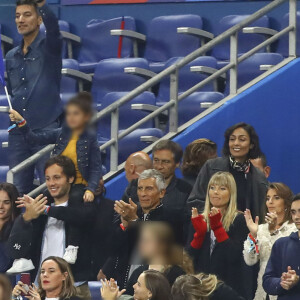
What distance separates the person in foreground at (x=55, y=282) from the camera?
29.0 ft

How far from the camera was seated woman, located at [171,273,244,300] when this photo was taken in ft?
27.6

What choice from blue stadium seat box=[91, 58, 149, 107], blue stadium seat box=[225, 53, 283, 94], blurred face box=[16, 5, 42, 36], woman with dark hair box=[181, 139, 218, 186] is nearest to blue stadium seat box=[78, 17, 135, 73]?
blue stadium seat box=[91, 58, 149, 107]

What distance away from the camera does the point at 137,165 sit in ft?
33.9

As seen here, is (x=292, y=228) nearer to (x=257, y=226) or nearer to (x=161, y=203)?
(x=257, y=226)

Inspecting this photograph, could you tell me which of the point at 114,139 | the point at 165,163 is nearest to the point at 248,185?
the point at 165,163

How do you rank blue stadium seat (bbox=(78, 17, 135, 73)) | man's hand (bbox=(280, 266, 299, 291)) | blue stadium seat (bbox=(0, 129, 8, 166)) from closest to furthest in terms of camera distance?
man's hand (bbox=(280, 266, 299, 291)) → blue stadium seat (bbox=(0, 129, 8, 166)) → blue stadium seat (bbox=(78, 17, 135, 73))

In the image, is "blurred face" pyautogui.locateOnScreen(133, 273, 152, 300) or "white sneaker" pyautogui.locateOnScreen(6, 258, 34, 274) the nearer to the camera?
"blurred face" pyautogui.locateOnScreen(133, 273, 152, 300)

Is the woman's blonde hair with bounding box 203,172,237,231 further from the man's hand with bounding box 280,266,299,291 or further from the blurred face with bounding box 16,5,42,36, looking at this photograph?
the blurred face with bounding box 16,5,42,36

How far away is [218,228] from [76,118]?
4.44ft

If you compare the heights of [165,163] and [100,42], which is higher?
[100,42]

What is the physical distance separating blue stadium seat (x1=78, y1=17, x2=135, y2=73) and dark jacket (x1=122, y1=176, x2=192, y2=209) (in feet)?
12.8

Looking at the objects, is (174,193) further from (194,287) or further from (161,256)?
(194,287)

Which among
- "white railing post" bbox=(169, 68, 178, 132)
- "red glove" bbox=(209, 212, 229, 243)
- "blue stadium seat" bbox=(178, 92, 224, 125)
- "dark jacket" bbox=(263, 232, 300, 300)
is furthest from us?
"blue stadium seat" bbox=(178, 92, 224, 125)

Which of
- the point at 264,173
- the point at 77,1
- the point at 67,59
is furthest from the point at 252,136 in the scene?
the point at 77,1
